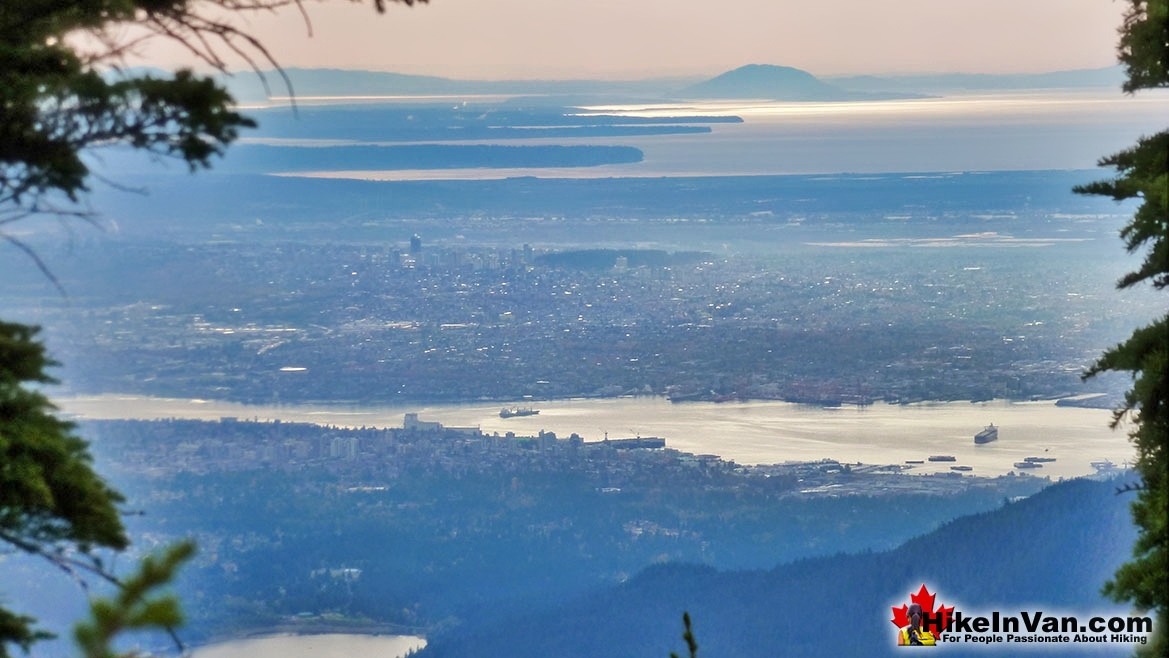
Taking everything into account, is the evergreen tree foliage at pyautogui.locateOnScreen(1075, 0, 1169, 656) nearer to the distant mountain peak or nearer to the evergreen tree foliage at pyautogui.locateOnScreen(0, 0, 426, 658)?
the evergreen tree foliage at pyautogui.locateOnScreen(0, 0, 426, 658)

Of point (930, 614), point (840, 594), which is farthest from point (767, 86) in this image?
point (930, 614)

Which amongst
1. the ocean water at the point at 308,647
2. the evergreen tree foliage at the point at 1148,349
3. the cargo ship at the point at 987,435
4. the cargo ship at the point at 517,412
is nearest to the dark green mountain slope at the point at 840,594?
the ocean water at the point at 308,647

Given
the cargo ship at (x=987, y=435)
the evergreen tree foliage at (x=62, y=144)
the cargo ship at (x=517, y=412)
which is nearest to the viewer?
the evergreen tree foliage at (x=62, y=144)

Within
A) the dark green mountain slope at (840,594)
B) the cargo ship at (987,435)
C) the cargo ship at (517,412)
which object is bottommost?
the dark green mountain slope at (840,594)

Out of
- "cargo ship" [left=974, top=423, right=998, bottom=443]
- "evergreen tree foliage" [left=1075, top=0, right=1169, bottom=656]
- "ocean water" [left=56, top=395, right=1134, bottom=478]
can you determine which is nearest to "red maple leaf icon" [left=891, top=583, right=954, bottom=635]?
"evergreen tree foliage" [left=1075, top=0, right=1169, bottom=656]

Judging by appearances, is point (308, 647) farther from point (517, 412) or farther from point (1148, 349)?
point (1148, 349)

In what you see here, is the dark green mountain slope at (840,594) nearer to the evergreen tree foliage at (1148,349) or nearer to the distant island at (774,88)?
the evergreen tree foliage at (1148,349)
